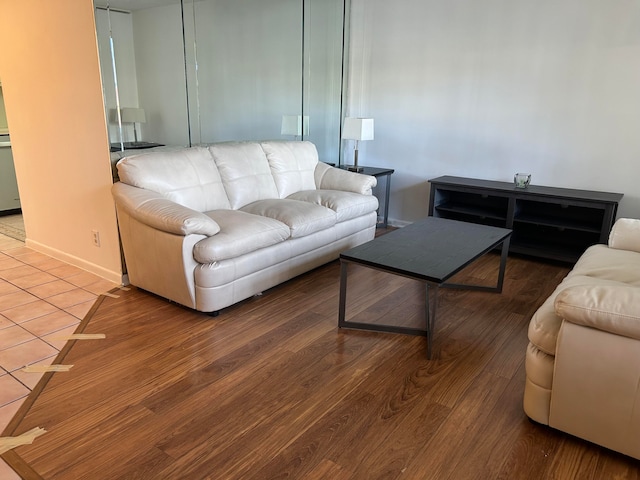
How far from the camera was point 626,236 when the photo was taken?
2732 mm

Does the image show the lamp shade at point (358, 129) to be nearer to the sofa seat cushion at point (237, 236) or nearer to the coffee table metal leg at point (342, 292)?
the sofa seat cushion at point (237, 236)

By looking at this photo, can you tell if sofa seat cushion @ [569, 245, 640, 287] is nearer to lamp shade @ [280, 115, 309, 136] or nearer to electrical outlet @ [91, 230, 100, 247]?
lamp shade @ [280, 115, 309, 136]

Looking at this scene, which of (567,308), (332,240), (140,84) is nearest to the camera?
(567,308)

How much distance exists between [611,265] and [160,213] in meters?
2.51

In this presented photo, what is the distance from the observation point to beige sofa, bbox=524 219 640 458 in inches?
62.9

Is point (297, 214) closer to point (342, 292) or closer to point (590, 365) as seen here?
point (342, 292)

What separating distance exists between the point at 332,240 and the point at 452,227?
946mm

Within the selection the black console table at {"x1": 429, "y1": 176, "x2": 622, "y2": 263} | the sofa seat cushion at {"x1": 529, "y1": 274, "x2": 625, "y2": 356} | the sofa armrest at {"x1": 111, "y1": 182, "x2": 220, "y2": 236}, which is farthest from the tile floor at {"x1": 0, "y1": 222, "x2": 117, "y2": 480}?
the black console table at {"x1": 429, "y1": 176, "x2": 622, "y2": 263}

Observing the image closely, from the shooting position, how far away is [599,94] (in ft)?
12.4

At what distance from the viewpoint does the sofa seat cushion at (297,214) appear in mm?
3271

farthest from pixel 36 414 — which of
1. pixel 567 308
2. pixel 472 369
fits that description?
pixel 567 308

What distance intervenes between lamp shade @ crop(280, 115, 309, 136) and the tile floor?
231 centimetres

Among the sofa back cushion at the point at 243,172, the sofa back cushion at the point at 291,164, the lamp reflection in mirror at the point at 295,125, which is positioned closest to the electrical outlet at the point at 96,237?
the sofa back cushion at the point at 243,172

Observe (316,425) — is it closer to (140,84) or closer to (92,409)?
(92,409)
